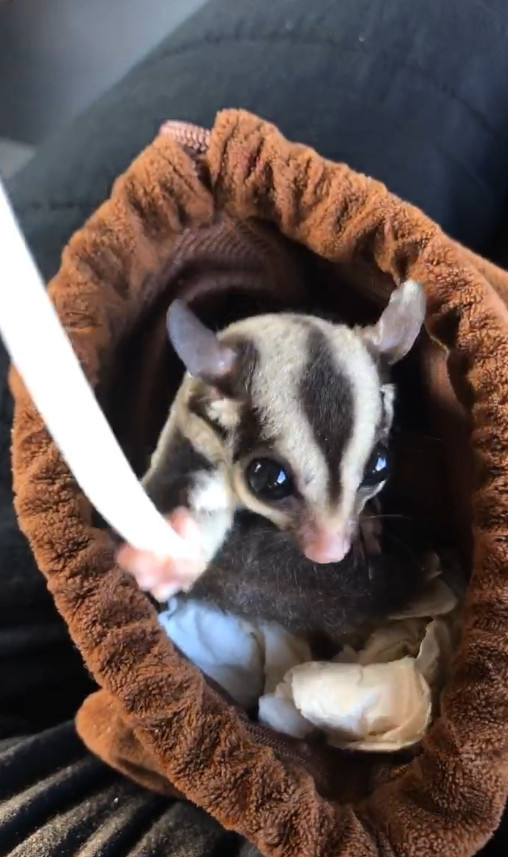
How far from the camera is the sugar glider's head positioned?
2.84 feet

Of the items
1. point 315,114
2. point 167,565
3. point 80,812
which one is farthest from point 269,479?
point 315,114

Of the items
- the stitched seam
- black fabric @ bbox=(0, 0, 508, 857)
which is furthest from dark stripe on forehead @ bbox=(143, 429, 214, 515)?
the stitched seam

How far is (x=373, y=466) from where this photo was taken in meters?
0.90

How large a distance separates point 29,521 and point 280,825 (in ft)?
1.14

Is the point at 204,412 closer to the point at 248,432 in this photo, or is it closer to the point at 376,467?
the point at 248,432

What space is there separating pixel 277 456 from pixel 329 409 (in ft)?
0.21

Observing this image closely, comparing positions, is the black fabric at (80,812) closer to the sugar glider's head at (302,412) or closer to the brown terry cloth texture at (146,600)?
the brown terry cloth texture at (146,600)

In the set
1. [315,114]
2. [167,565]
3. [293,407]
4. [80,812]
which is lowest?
[80,812]

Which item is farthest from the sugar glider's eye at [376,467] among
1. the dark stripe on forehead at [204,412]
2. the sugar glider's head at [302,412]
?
the dark stripe on forehead at [204,412]

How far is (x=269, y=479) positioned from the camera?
0.89m

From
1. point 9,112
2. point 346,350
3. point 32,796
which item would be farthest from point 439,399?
point 9,112

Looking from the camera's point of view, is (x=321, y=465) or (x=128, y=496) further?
(x=321, y=465)

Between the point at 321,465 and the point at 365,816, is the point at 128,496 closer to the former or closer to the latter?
the point at 321,465

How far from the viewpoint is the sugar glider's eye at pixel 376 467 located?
35.2 inches
